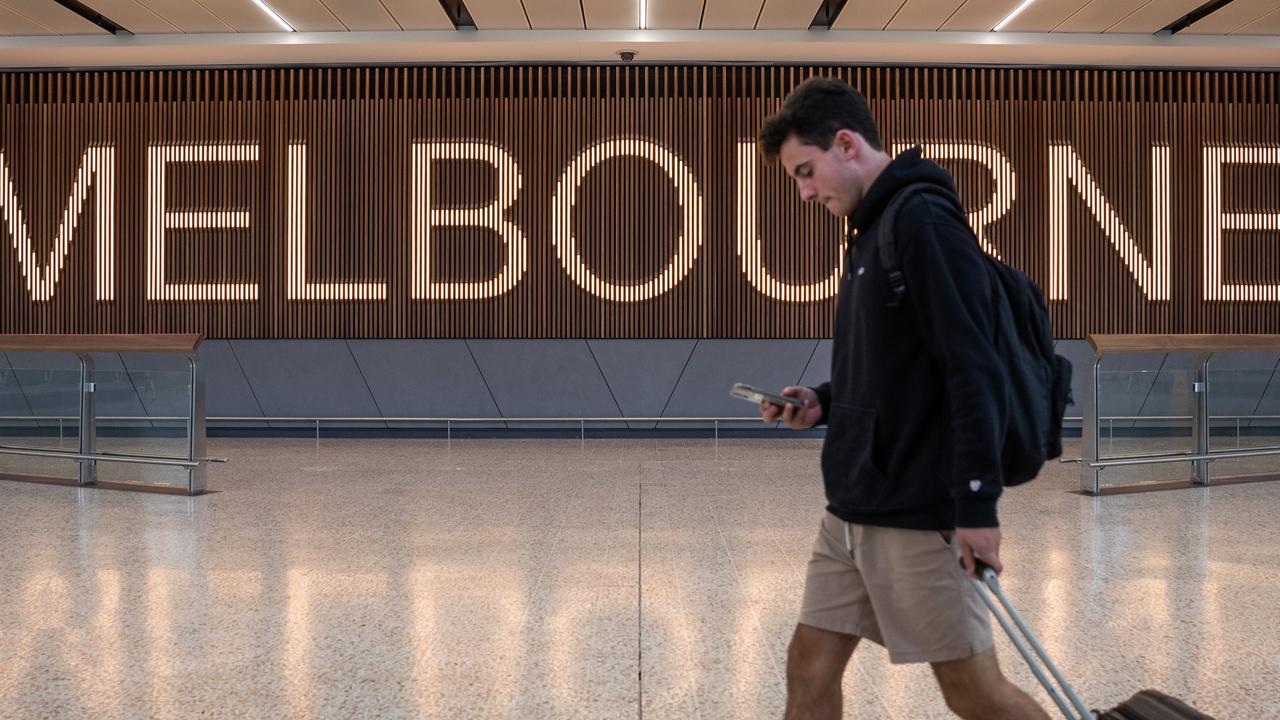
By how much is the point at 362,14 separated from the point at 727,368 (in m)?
5.06

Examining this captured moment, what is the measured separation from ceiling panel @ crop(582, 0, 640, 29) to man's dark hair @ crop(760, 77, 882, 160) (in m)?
7.95

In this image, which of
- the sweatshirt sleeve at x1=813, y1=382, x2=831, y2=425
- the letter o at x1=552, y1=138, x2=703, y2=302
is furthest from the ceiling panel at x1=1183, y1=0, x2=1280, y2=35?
the sweatshirt sleeve at x1=813, y1=382, x2=831, y2=425

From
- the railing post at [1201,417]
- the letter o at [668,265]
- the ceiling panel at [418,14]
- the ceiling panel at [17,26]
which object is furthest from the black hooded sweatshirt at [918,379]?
the ceiling panel at [17,26]

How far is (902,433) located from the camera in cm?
170

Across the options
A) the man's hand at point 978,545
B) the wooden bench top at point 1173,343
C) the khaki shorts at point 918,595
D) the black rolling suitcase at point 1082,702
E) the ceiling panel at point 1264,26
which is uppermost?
the ceiling panel at point 1264,26

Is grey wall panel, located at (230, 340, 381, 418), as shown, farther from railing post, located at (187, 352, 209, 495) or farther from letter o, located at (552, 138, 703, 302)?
railing post, located at (187, 352, 209, 495)

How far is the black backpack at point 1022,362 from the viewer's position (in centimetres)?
165

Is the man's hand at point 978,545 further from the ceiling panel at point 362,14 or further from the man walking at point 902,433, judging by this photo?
the ceiling panel at point 362,14

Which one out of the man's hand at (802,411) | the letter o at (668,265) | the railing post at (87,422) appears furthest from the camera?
the letter o at (668,265)

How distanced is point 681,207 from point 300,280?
4.11 meters

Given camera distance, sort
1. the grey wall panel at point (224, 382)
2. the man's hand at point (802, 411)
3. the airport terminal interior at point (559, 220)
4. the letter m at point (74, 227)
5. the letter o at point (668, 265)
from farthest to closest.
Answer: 1. the grey wall panel at point (224, 382)
2. the letter m at point (74, 227)
3. the letter o at point (668, 265)
4. the airport terminal interior at point (559, 220)
5. the man's hand at point (802, 411)

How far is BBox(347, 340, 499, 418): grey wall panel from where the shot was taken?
1107 centimetres

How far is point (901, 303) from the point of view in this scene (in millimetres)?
1702

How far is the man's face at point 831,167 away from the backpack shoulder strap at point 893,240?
0.48ft
